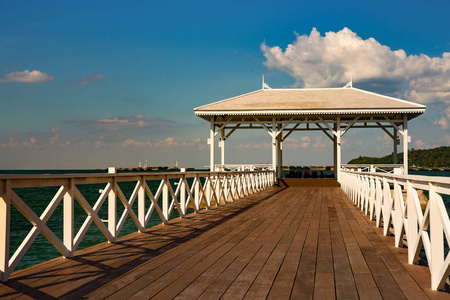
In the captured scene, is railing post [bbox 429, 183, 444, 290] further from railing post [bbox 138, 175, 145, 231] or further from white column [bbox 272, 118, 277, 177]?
white column [bbox 272, 118, 277, 177]

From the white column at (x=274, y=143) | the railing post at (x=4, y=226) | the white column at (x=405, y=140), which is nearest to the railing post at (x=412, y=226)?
the railing post at (x=4, y=226)

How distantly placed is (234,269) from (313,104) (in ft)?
60.6

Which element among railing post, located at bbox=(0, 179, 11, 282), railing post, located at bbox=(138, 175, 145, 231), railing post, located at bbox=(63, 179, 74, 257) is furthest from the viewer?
railing post, located at bbox=(138, 175, 145, 231)

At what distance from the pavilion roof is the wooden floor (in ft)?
46.0

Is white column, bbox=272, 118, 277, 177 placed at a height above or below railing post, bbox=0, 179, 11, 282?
above

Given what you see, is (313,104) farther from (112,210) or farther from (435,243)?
(435,243)

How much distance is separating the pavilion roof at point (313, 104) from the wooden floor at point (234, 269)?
46.0 feet

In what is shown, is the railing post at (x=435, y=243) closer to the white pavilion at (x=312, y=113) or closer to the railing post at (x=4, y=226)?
the railing post at (x=4, y=226)

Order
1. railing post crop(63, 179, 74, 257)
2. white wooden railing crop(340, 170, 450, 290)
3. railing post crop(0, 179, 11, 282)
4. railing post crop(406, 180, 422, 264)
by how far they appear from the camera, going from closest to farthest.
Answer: white wooden railing crop(340, 170, 450, 290), railing post crop(0, 179, 11, 282), railing post crop(406, 180, 422, 264), railing post crop(63, 179, 74, 257)

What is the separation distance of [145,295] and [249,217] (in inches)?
232

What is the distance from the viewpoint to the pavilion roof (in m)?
20.6

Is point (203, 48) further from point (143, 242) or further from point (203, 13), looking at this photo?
point (143, 242)

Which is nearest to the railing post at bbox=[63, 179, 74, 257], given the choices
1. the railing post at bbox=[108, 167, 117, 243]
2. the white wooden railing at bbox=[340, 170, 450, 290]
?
the railing post at bbox=[108, 167, 117, 243]

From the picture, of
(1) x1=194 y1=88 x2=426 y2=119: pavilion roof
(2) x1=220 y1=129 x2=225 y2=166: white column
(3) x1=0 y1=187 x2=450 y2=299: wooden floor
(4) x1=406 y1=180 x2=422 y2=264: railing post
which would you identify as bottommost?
(3) x1=0 y1=187 x2=450 y2=299: wooden floor
